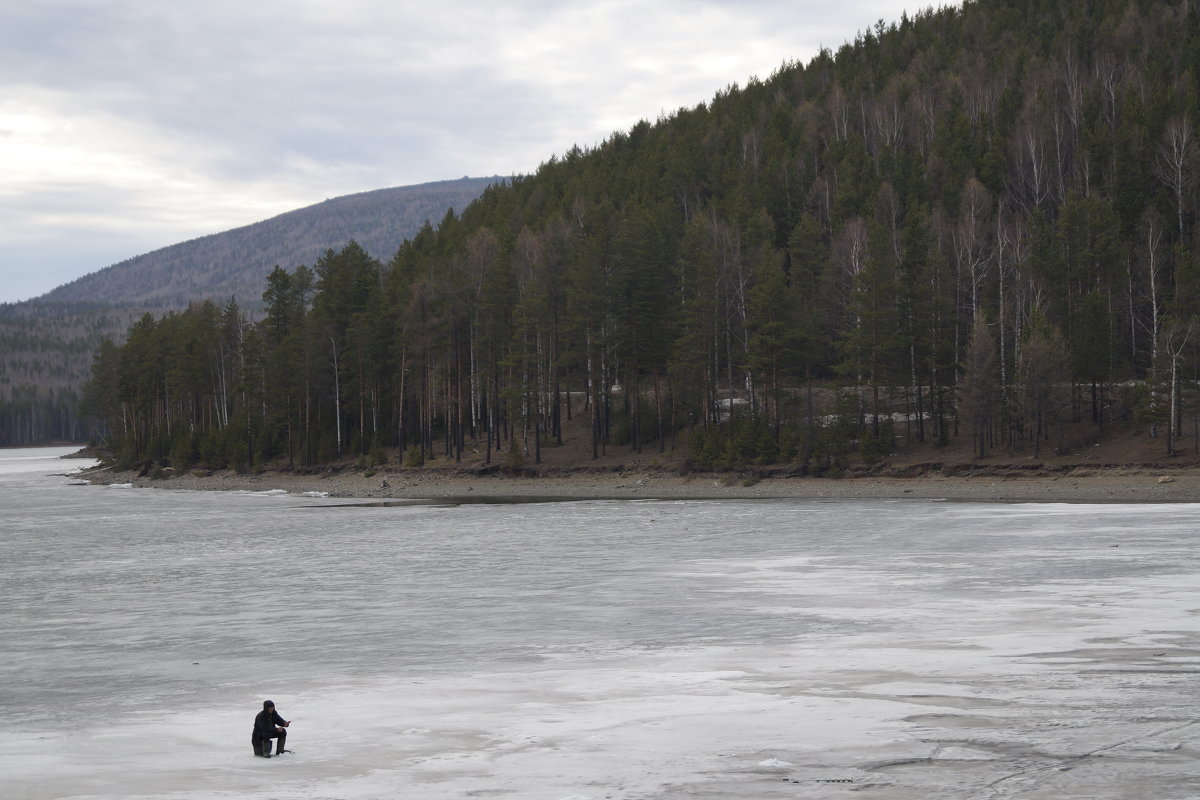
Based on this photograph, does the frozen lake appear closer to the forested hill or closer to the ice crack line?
the ice crack line

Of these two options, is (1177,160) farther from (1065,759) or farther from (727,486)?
(1065,759)

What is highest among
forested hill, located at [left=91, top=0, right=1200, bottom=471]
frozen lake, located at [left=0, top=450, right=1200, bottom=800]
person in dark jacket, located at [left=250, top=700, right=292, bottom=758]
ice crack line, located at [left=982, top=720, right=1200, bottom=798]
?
forested hill, located at [left=91, top=0, right=1200, bottom=471]

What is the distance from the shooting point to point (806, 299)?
8281cm

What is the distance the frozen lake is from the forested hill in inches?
1259

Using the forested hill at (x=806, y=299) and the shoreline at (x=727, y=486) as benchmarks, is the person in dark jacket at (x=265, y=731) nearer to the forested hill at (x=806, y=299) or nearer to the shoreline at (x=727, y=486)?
the shoreline at (x=727, y=486)

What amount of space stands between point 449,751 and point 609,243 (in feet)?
223

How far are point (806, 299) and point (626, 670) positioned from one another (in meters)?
67.0

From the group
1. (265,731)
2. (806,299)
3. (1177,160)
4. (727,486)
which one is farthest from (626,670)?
(1177,160)

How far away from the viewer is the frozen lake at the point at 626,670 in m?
12.6

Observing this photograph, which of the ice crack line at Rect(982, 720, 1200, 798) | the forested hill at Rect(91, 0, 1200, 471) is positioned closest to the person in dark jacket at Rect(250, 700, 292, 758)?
the ice crack line at Rect(982, 720, 1200, 798)

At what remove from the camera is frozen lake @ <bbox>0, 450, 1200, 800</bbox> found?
41.5 feet

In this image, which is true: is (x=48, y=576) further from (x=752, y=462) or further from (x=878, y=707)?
(x=752, y=462)

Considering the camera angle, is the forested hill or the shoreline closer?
the shoreline

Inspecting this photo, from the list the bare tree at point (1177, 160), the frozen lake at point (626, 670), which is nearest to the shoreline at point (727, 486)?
the frozen lake at point (626, 670)
